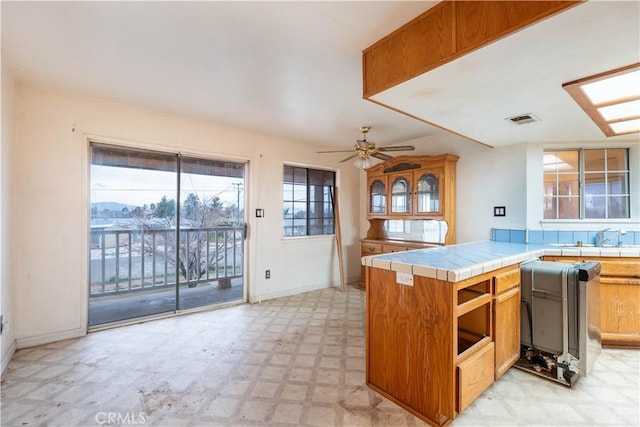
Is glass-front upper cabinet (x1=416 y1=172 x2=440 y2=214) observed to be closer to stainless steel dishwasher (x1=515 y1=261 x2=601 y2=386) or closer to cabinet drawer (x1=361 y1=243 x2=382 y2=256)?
cabinet drawer (x1=361 y1=243 x2=382 y2=256)

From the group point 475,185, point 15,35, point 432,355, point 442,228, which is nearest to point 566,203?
point 475,185

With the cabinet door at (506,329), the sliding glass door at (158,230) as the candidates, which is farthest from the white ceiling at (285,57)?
the cabinet door at (506,329)

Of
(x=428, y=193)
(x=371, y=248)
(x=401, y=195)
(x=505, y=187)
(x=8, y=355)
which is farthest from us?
(x=371, y=248)

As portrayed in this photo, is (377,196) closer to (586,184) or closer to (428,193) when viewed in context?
(428,193)

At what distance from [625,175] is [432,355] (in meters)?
3.21

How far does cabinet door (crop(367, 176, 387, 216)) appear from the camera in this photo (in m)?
4.30

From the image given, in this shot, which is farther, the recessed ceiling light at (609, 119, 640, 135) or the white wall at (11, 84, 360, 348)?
the white wall at (11, 84, 360, 348)

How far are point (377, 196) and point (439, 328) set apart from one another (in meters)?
3.03

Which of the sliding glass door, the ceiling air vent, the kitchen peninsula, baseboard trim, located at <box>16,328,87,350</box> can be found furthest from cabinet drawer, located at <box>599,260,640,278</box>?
baseboard trim, located at <box>16,328,87,350</box>

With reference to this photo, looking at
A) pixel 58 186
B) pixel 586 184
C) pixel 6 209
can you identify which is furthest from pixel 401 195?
pixel 6 209

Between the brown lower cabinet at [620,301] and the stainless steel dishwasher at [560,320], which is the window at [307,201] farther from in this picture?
the brown lower cabinet at [620,301]

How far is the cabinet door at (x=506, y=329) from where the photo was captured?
1909mm

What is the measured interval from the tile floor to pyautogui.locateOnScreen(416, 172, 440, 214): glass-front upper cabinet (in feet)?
6.43

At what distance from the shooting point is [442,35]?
1420 millimetres
